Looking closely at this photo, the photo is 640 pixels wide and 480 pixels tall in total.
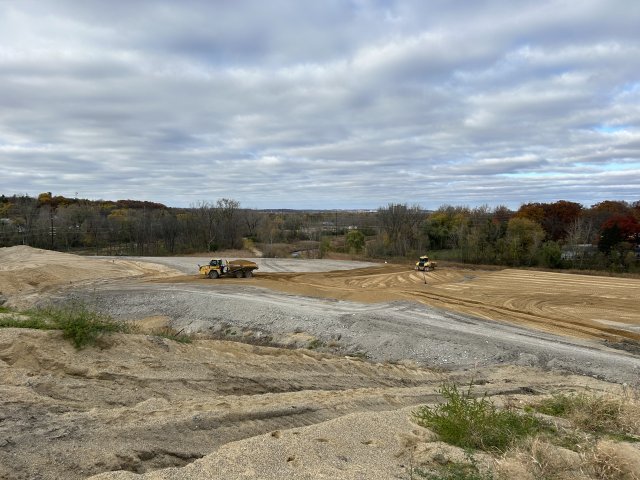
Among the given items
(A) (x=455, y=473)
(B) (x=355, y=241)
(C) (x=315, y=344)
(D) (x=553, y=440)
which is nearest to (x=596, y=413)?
(D) (x=553, y=440)

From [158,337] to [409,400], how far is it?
250 inches

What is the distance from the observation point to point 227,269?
34.3 metres

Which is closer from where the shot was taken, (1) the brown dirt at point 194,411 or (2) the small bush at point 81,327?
(1) the brown dirt at point 194,411

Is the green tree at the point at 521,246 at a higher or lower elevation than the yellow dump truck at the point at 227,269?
higher

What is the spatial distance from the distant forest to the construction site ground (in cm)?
1791

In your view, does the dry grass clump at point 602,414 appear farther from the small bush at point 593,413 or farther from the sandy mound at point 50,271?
the sandy mound at point 50,271

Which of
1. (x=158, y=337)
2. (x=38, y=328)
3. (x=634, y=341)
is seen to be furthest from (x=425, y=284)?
(x=38, y=328)

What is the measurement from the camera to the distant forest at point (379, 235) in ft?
168

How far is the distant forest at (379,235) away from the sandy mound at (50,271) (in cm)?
1872

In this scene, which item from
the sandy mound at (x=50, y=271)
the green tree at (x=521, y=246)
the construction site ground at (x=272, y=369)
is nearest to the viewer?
the construction site ground at (x=272, y=369)

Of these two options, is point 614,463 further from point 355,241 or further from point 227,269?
point 355,241

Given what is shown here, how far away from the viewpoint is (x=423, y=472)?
5.08 meters

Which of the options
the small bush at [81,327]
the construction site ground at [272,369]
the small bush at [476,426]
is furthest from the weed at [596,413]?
the small bush at [81,327]

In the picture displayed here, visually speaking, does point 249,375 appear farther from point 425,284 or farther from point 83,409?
point 425,284
